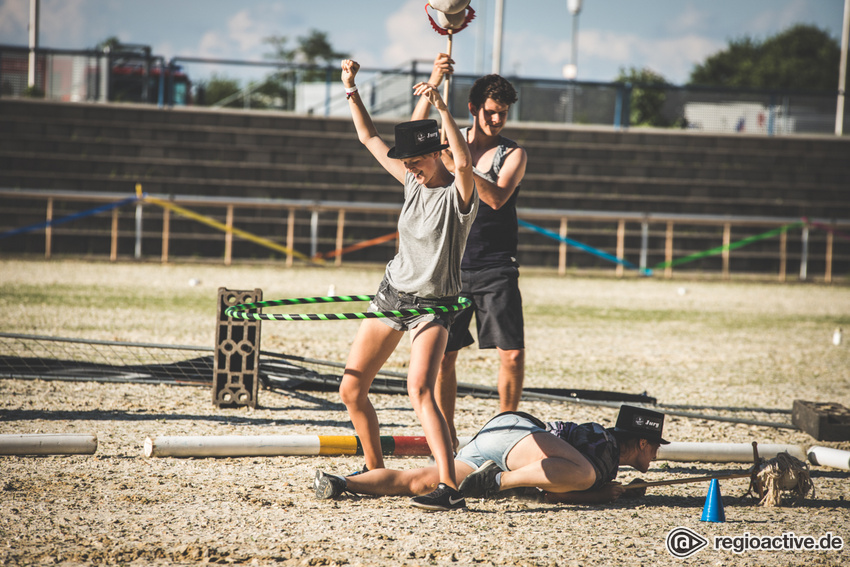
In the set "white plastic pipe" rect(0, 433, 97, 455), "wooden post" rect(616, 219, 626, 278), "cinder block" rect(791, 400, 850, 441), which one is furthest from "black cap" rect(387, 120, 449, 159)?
"wooden post" rect(616, 219, 626, 278)

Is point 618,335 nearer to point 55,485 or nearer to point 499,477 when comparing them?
point 499,477

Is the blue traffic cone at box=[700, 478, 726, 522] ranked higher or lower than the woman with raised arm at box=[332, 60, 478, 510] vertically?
lower

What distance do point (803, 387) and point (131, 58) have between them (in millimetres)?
18775

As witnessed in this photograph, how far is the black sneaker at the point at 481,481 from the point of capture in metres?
4.00

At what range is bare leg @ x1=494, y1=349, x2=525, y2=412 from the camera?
4711 mm

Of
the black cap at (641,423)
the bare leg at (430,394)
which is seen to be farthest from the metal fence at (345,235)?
the bare leg at (430,394)

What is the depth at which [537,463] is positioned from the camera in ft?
12.9

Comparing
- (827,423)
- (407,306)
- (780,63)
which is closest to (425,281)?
(407,306)

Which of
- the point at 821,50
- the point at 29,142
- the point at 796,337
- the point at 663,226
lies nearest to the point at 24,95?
the point at 29,142

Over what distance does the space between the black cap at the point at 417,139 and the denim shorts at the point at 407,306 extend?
694 millimetres

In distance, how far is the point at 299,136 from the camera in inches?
837

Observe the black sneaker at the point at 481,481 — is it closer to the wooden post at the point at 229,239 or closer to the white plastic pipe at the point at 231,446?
the white plastic pipe at the point at 231,446

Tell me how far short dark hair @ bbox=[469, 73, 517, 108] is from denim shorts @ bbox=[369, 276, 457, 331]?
124cm

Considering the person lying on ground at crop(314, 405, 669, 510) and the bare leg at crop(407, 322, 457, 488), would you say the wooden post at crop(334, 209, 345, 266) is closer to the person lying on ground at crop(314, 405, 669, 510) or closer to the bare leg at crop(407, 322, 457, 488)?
the person lying on ground at crop(314, 405, 669, 510)
